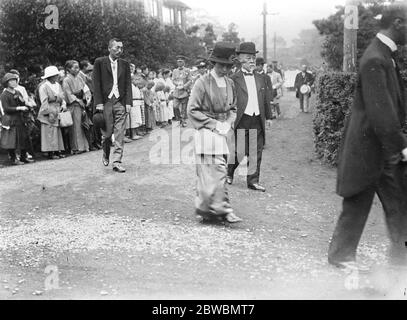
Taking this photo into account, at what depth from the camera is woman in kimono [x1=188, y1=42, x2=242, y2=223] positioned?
6066 mm

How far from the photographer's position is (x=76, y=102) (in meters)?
11.4

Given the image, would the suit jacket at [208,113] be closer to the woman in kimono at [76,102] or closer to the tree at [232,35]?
the woman in kimono at [76,102]

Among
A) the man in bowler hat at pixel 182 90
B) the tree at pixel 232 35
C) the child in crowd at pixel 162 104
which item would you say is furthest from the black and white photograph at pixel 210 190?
the tree at pixel 232 35

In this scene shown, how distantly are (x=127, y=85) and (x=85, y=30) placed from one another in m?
8.40

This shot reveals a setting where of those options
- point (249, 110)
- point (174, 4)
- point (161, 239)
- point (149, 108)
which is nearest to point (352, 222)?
point (161, 239)

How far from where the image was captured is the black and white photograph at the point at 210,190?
436cm

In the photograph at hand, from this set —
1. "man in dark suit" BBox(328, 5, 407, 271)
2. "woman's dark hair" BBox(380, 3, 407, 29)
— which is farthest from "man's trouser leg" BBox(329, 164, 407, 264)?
"woman's dark hair" BBox(380, 3, 407, 29)

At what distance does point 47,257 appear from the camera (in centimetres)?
513

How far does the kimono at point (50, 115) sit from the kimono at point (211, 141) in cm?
542

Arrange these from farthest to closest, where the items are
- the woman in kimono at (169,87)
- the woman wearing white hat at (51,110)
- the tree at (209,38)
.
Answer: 1. the tree at (209,38)
2. the woman in kimono at (169,87)
3. the woman wearing white hat at (51,110)

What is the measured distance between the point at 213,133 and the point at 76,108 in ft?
20.0

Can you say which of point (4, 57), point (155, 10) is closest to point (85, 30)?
point (4, 57)

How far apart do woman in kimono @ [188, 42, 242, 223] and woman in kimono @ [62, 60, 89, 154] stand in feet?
18.5

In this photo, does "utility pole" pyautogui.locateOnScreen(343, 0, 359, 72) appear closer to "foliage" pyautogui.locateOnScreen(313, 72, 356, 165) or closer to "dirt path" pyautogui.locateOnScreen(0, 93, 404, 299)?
"foliage" pyautogui.locateOnScreen(313, 72, 356, 165)
